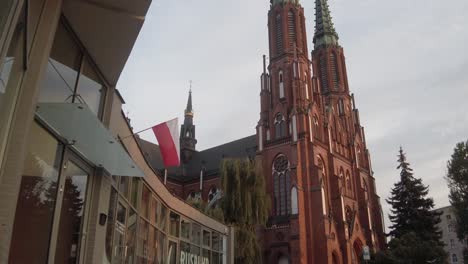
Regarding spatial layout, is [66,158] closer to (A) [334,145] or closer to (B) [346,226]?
(B) [346,226]

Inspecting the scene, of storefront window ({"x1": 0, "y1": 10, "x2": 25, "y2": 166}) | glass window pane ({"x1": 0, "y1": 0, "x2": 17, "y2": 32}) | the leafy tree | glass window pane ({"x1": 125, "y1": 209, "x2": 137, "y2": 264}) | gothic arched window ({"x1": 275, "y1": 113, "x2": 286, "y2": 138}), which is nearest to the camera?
glass window pane ({"x1": 0, "y1": 0, "x2": 17, "y2": 32})

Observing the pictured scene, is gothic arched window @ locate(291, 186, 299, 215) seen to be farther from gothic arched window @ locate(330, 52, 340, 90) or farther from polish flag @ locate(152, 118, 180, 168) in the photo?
polish flag @ locate(152, 118, 180, 168)

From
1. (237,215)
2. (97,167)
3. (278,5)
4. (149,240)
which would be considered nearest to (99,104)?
(97,167)

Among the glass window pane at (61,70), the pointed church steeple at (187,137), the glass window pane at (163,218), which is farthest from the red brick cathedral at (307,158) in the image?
the glass window pane at (61,70)

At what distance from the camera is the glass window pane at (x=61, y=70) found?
488cm

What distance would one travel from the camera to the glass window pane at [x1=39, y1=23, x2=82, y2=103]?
16.0ft

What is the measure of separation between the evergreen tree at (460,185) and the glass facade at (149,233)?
24.1m

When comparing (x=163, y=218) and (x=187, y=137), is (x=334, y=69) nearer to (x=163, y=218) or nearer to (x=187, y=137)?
(x=187, y=137)

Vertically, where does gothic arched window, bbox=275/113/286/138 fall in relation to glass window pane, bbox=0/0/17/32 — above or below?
above

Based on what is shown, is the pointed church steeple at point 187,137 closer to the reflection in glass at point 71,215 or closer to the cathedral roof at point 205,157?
the cathedral roof at point 205,157

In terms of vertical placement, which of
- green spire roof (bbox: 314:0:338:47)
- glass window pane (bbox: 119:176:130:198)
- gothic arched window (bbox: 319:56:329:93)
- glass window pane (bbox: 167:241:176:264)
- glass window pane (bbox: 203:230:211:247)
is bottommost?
glass window pane (bbox: 167:241:176:264)

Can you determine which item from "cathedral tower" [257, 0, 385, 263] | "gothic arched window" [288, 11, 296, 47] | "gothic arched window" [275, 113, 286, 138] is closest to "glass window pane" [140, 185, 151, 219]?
"cathedral tower" [257, 0, 385, 263]

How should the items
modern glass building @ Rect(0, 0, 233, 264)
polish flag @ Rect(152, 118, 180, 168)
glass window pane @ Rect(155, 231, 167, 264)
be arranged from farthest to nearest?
glass window pane @ Rect(155, 231, 167, 264) → polish flag @ Rect(152, 118, 180, 168) → modern glass building @ Rect(0, 0, 233, 264)

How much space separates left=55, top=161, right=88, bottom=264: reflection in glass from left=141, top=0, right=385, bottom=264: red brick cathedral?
24.3 metres
